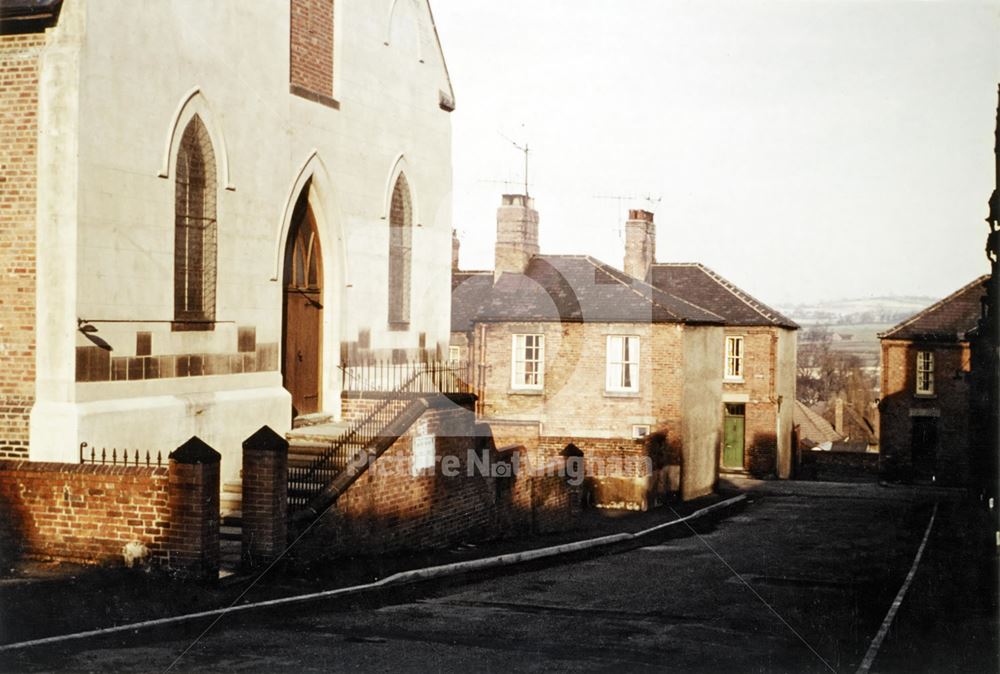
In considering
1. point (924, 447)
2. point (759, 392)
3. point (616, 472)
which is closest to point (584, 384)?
point (616, 472)

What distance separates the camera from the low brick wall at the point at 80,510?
13734 millimetres

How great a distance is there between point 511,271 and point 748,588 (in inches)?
832

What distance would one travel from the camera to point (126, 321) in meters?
15.5

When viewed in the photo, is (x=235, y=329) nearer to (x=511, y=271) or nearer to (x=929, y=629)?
(x=929, y=629)

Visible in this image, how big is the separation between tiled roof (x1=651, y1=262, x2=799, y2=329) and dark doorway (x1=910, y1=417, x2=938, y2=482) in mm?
6496

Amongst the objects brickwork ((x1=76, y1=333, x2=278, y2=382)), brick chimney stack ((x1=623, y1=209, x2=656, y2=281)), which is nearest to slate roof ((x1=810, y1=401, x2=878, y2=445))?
brick chimney stack ((x1=623, y1=209, x2=656, y2=281))

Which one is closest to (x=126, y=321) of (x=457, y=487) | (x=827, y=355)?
(x=457, y=487)

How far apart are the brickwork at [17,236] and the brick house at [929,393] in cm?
3979

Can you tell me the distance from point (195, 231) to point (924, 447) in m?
38.4

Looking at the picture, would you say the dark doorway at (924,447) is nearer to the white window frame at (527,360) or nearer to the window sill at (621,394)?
the window sill at (621,394)

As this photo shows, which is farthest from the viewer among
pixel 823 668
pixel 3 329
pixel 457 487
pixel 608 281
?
pixel 608 281

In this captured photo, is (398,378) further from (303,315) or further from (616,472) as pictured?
(616,472)

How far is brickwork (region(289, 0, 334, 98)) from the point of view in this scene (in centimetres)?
1948

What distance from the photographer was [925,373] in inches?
1876
